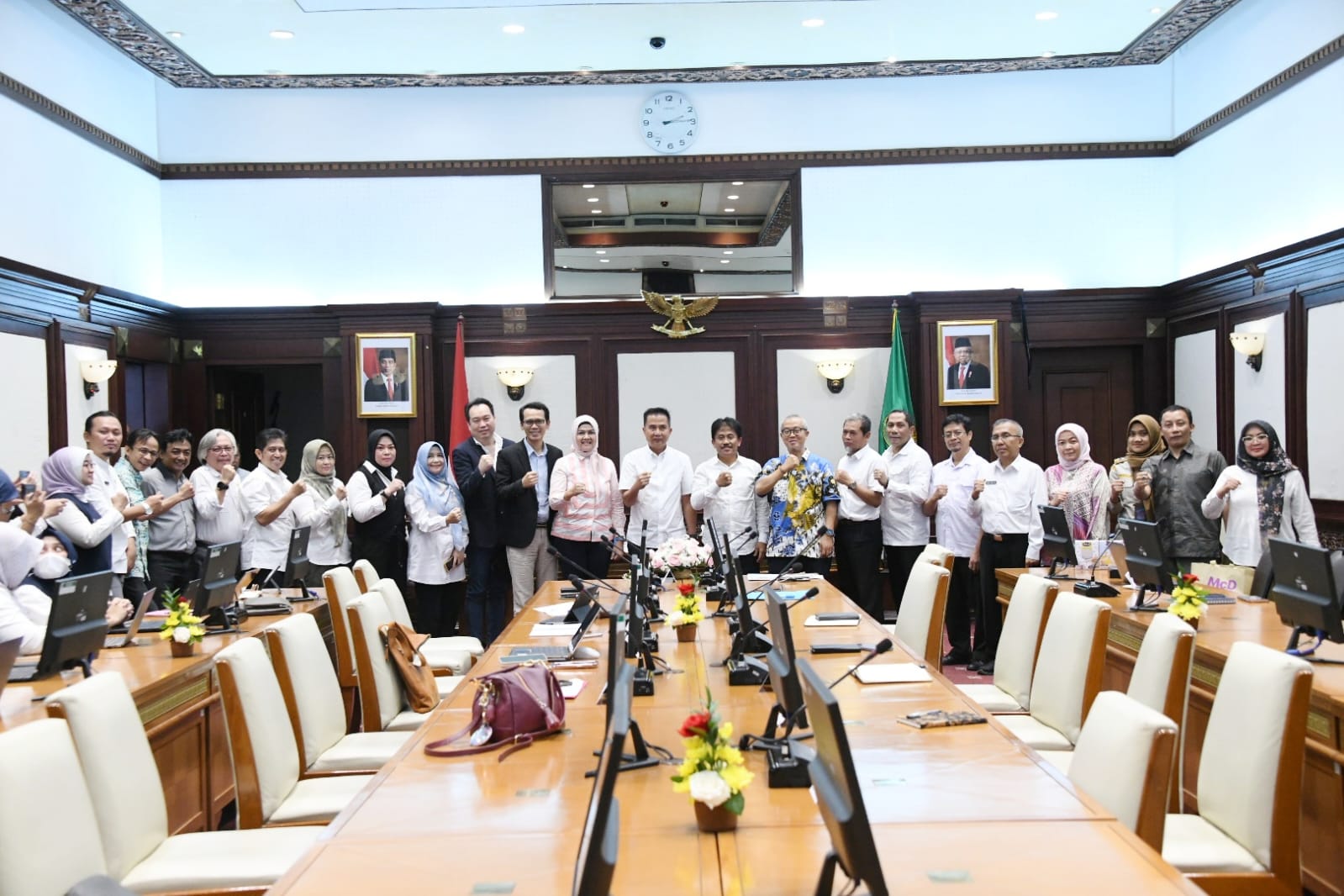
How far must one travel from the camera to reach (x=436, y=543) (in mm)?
6301

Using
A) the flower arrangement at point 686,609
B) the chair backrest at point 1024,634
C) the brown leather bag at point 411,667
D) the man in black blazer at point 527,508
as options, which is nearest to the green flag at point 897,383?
the man in black blazer at point 527,508

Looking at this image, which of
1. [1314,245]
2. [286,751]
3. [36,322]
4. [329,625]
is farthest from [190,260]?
[1314,245]

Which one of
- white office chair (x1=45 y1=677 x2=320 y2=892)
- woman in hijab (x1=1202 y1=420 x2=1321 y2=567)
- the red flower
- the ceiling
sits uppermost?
the ceiling

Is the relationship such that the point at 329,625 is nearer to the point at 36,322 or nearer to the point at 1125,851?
the point at 36,322

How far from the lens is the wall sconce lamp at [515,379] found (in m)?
8.20

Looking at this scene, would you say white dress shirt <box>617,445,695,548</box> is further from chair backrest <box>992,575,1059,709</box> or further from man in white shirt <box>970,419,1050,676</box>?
chair backrest <box>992,575,1059,709</box>

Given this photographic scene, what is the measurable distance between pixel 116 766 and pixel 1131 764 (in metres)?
2.28

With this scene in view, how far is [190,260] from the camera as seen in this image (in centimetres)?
839

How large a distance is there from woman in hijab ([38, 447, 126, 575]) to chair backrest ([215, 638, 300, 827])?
220 cm

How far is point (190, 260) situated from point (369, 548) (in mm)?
3418

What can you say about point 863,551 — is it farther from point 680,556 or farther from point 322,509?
point 322,509

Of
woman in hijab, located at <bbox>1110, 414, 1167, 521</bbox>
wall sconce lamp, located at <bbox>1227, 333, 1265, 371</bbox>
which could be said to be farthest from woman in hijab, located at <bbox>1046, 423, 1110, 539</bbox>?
wall sconce lamp, located at <bbox>1227, 333, 1265, 371</bbox>

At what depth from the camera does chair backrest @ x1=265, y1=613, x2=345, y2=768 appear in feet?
10.9

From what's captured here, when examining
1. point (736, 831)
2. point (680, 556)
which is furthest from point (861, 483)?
point (736, 831)
